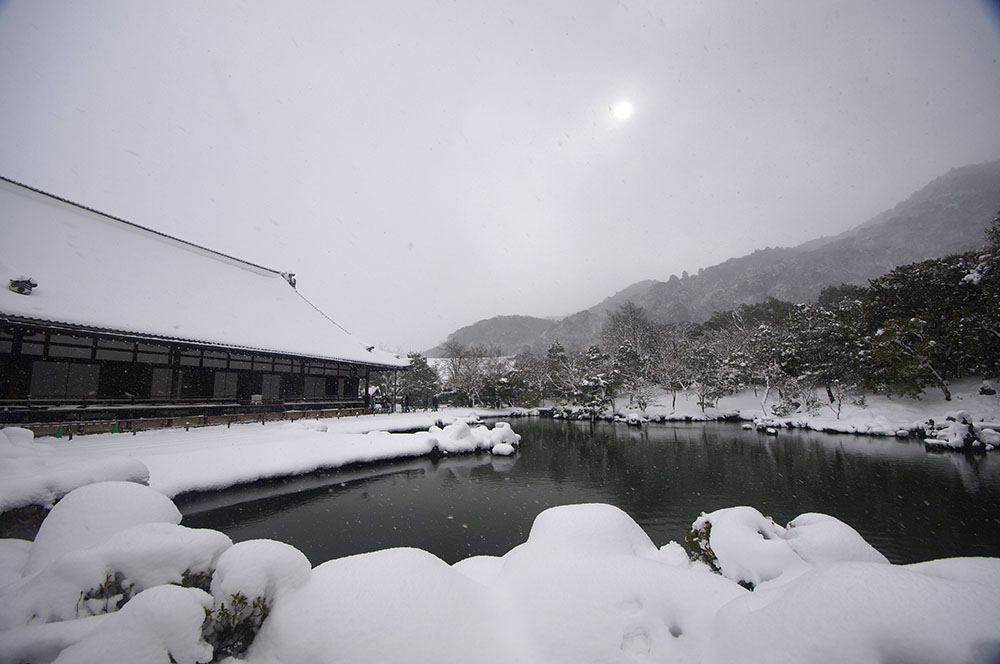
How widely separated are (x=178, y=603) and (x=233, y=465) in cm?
979

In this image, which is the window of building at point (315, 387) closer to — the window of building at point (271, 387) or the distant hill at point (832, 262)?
the window of building at point (271, 387)

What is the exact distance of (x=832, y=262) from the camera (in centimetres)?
7825

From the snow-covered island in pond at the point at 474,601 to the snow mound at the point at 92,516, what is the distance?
14mm

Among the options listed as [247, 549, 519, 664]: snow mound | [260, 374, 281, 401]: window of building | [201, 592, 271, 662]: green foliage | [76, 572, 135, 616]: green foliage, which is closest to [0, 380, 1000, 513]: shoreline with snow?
[260, 374, 281, 401]: window of building

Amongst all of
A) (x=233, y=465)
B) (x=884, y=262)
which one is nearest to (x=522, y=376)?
(x=233, y=465)

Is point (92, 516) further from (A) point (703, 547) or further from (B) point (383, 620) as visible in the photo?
(A) point (703, 547)

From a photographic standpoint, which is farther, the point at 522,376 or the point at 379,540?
the point at 522,376

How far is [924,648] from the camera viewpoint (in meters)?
1.83

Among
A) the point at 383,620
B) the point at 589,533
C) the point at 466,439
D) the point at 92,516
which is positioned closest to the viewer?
the point at 383,620

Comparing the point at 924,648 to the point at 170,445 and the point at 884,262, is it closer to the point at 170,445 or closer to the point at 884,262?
the point at 170,445

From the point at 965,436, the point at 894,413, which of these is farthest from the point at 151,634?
the point at 894,413

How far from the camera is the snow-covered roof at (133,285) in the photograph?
483 inches

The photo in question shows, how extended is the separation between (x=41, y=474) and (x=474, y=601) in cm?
727

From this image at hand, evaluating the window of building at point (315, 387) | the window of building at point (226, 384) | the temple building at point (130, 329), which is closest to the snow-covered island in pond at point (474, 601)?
the temple building at point (130, 329)
